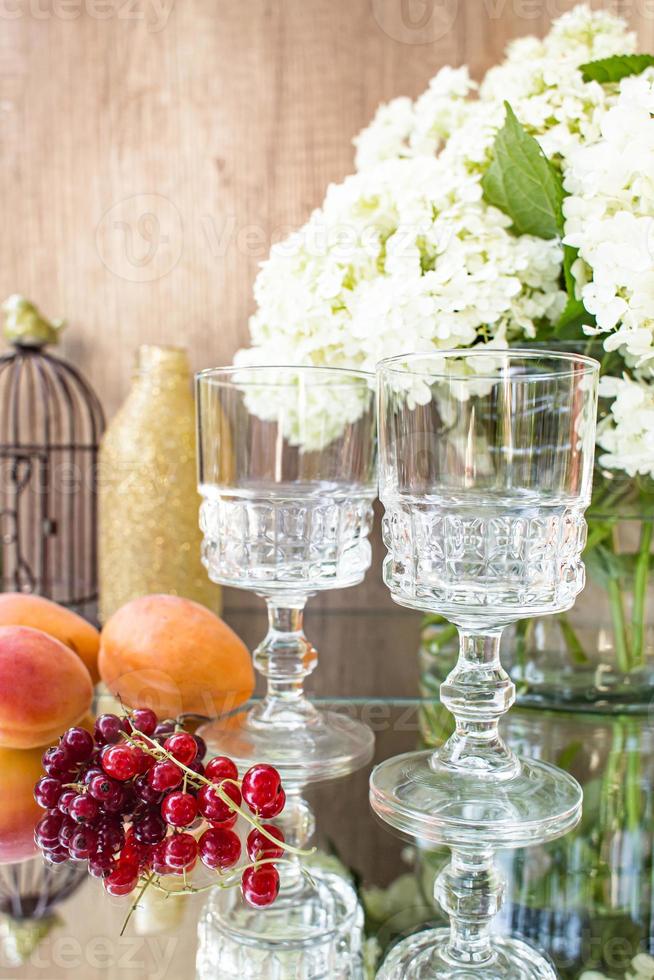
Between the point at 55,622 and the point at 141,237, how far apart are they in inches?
20.3

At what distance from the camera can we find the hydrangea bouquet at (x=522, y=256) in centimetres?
56

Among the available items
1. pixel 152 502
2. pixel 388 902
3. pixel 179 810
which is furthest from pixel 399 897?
pixel 152 502

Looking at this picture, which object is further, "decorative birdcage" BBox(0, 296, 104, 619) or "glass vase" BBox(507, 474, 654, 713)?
"decorative birdcage" BBox(0, 296, 104, 619)

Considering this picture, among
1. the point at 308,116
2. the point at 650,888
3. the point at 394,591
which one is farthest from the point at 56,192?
the point at 650,888

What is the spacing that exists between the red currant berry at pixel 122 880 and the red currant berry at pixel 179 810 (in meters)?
0.03

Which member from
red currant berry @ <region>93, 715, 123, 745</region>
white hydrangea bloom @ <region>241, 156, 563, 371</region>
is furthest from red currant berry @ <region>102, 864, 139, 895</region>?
white hydrangea bloom @ <region>241, 156, 563, 371</region>

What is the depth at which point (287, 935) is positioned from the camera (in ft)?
1.31

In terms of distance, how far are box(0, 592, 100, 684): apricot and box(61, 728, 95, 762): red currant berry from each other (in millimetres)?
162

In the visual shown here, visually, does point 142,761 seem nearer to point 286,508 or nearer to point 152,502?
point 286,508

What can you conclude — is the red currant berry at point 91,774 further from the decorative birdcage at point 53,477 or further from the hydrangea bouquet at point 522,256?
the decorative birdcage at point 53,477

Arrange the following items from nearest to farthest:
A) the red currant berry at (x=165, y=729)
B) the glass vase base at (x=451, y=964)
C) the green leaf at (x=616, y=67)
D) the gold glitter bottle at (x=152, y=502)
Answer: the glass vase base at (x=451, y=964) < the red currant berry at (x=165, y=729) < the green leaf at (x=616, y=67) < the gold glitter bottle at (x=152, y=502)

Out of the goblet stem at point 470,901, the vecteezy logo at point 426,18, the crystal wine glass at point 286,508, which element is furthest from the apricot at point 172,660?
the vecteezy logo at point 426,18

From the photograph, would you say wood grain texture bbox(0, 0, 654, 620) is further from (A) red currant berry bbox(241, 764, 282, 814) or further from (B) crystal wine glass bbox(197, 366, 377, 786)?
(A) red currant berry bbox(241, 764, 282, 814)

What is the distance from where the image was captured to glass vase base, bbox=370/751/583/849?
495 millimetres
